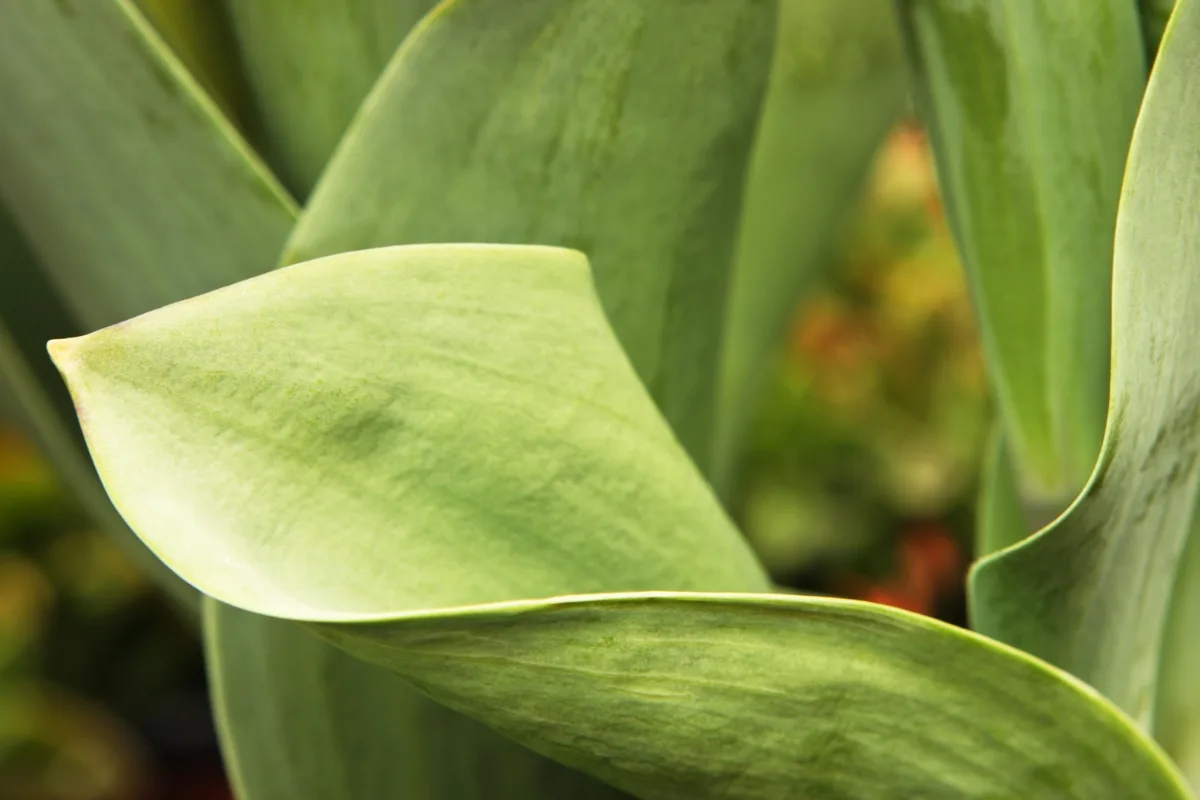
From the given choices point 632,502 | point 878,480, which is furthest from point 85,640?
point 632,502

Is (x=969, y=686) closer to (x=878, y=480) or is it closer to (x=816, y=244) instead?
(x=816, y=244)

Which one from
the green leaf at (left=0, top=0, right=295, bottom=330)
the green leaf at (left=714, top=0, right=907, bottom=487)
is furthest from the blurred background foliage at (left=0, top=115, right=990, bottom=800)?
the green leaf at (left=0, top=0, right=295, bottom=330)

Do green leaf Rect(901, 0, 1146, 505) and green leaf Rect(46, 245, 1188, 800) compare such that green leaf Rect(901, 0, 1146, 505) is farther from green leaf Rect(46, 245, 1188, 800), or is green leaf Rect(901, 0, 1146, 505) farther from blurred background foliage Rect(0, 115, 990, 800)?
blurred background foliage Rect(0, 115, 990, 800)

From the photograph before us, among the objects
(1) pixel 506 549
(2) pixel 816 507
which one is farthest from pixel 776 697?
(2) pixel 816 507

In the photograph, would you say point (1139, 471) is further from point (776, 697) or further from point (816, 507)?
point (816, 507)

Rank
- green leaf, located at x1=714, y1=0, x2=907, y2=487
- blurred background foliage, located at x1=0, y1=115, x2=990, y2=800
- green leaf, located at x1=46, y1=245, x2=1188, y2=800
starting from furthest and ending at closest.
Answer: blurred background foliage, located at x1=0, y1=115, x2=990, y2=800 < green leaf, located at x1=714, y1=0, x2=907, y2=487 < green leaf, located at x1=46, y1=245, x2=1188, y2=800

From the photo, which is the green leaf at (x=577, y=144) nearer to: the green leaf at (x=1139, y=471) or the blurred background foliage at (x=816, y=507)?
the green leaf at (x=1139, y=471)

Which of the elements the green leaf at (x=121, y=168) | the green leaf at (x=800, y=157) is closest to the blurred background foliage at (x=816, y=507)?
the green leaf at (x=800, y=157)
